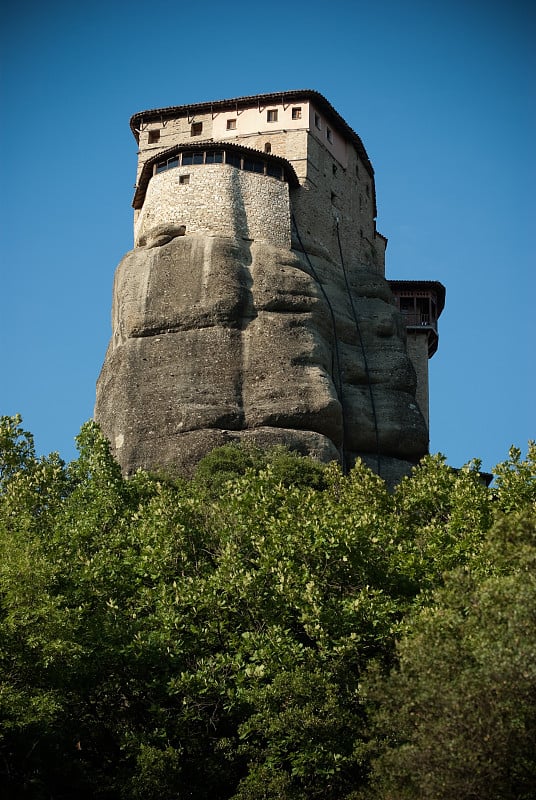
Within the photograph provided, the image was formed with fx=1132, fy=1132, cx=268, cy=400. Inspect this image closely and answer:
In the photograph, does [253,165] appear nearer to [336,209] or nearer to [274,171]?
[274,171]

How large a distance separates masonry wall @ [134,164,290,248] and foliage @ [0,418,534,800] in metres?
26.5

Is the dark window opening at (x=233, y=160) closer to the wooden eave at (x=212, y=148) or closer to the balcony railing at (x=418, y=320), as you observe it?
the wooden eave at (x=212, y=148)

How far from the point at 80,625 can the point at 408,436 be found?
102 ft

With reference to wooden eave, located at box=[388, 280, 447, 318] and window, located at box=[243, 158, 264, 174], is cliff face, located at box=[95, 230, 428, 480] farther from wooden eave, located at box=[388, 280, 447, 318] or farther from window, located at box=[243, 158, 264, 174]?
wooden eave, located at box=[388, 280, 447, 318]

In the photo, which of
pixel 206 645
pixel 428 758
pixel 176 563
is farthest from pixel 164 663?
pixel 428 758

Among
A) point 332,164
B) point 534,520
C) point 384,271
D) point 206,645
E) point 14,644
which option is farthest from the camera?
point 384,271

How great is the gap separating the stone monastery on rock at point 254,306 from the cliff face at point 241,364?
66 mm

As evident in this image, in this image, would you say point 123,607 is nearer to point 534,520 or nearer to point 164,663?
point 164,663

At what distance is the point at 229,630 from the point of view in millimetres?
27625

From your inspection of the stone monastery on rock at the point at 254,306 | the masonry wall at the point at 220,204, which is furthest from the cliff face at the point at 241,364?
the masonry wall at the point at 220,204

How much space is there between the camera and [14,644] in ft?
83.5

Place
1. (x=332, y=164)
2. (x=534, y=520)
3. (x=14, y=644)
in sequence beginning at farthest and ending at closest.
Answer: (x=332, y=164)
(x=14, y=644)
(x=534, y=520)

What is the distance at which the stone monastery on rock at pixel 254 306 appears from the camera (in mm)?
49844

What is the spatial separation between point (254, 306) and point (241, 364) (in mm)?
3363
